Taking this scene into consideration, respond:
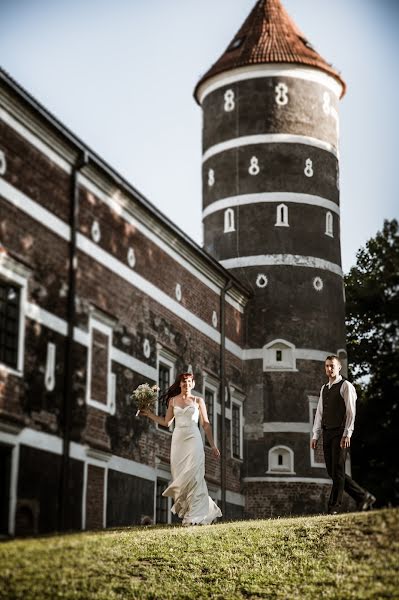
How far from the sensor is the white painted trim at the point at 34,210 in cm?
2044

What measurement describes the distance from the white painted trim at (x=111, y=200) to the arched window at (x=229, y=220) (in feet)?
8.60

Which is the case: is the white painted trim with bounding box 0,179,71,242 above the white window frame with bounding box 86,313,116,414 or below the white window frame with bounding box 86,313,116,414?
above

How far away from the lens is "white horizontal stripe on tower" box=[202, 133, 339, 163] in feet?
115

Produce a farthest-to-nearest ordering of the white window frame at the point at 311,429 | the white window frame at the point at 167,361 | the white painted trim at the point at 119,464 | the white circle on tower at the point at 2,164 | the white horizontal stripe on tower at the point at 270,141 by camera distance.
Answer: the white horizontal stripe on tower at the point at 270,141 → the white window frame at the point at 311,429 → the white window frame at the point at 167,361 → the white painted trim at the point at 119,464 → the white circle on tower at the point at 2,164

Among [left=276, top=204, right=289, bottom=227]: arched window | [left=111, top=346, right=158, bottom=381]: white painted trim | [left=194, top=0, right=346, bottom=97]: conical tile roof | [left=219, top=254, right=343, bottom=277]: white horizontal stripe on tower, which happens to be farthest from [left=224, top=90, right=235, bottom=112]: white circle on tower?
[left=111, top=346, right=158, bottom=381]: white painted trim

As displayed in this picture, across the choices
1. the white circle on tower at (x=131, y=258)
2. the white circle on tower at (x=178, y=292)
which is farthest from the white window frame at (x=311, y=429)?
the white circle on tower at (x=131, y=258)

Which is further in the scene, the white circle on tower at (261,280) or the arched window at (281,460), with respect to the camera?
the white circle on tower at (261,280)

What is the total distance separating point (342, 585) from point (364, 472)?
70.6 feet

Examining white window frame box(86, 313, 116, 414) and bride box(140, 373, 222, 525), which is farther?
white window frame box(86, 313, 116, 414)

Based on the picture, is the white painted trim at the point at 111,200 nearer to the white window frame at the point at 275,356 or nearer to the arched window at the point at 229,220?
the white window frame at the point at 275,356

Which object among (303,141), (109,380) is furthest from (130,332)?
(303,141)

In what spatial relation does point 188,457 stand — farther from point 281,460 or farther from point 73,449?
point 281,460

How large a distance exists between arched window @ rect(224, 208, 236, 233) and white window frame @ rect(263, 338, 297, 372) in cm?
389

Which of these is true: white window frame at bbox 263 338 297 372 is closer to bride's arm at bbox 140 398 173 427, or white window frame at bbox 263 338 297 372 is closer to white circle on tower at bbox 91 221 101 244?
white circle on tower at bbox 91 221 101 244
